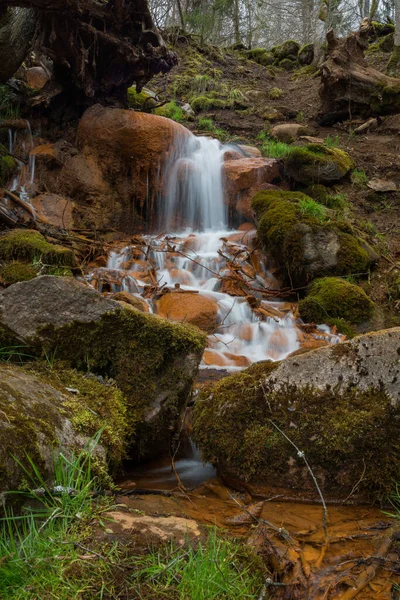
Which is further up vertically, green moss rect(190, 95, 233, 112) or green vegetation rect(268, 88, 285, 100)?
green vegetation rect(268, 88, 285, 100)

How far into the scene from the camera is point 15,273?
4754 mm

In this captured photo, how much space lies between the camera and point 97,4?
25.3ft

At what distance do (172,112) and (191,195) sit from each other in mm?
4726

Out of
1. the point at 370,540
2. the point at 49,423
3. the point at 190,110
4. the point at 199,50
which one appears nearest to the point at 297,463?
the point at 370,540

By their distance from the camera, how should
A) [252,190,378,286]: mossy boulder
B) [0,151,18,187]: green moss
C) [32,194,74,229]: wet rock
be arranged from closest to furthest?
1. [252,190,378,286]: mossy boulder
2. [32,194,74,229]: wet rock
3. [0,151,18,187]: green moss

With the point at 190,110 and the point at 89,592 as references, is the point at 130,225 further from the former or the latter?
the point at 89,592

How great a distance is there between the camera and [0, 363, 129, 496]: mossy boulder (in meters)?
1.79

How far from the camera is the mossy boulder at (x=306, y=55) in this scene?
19.8m

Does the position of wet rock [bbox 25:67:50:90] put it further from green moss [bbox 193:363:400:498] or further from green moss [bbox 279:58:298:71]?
green moss [bbox 279:58:298:71]

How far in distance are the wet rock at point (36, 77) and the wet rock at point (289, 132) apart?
598 centimetres

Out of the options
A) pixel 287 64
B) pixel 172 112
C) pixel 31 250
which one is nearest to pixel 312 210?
pixel 31 250

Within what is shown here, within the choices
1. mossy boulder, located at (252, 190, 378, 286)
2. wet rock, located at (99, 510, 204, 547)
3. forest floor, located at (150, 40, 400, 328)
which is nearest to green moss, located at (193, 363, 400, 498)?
wet rock, located at (99, 510, 204, 547)

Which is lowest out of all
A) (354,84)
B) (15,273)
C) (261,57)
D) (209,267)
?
(209,267)

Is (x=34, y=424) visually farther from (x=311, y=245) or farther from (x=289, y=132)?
(x=289, y=132)
